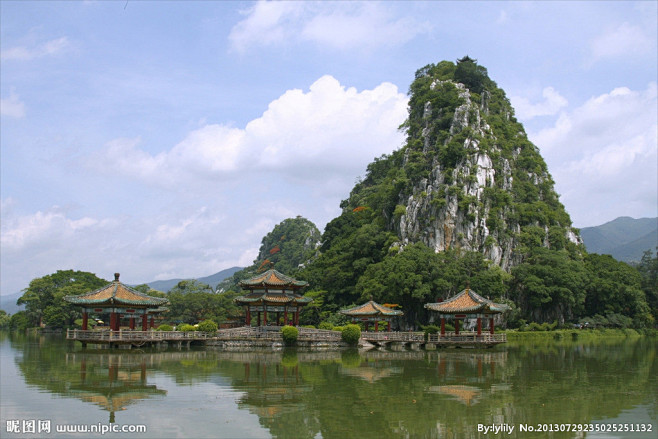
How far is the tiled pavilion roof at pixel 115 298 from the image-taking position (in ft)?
122

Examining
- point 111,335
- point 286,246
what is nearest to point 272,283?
point 111,335

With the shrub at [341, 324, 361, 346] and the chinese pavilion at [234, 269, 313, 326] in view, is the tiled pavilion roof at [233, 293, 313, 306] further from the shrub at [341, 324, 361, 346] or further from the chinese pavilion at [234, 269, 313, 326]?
the shrub at [341, 324, 361, 346]

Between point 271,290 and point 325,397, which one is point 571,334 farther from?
point 325,397

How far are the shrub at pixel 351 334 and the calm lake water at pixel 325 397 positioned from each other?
9027 mm

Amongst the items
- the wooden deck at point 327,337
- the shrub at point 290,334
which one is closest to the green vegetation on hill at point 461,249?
the wooden deck at point 327,337

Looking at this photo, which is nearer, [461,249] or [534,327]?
[534,327]

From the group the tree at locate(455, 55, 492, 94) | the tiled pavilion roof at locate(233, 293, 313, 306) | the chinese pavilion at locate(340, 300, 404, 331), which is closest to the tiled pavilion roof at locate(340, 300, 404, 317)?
the chinese pavilion at locate(340, 300, 404, 331)

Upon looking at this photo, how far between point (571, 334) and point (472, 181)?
19605 mm

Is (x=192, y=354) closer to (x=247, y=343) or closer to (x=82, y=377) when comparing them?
(x=247, y=343)

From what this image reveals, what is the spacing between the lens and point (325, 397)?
706 inches

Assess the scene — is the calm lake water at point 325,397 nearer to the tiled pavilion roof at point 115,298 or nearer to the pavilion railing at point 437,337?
the tiled pavilion roof at point 115,298

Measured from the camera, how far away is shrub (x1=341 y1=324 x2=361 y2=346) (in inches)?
1545

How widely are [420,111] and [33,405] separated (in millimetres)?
75755

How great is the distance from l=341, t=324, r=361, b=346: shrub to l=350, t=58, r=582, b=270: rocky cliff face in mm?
24562
